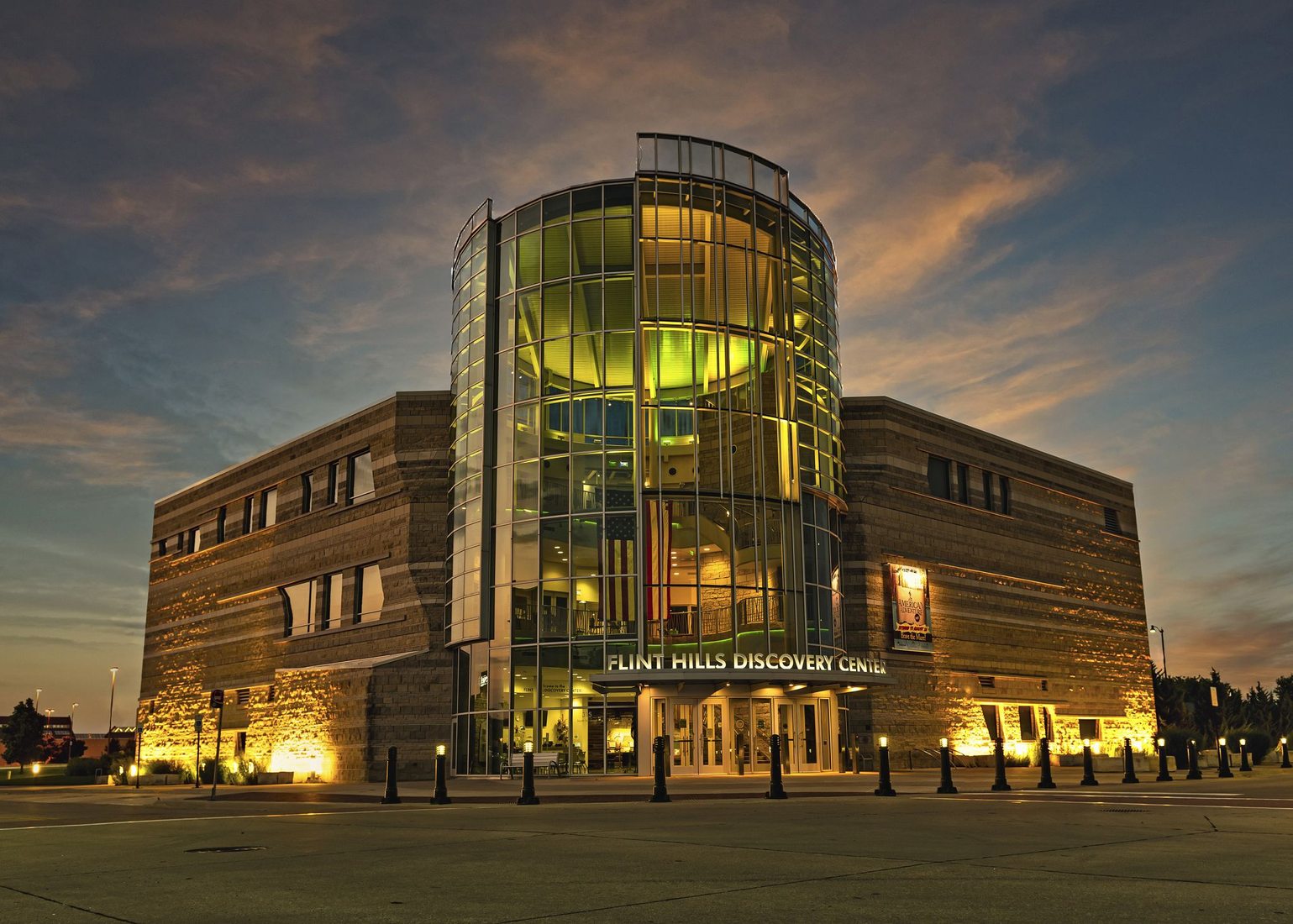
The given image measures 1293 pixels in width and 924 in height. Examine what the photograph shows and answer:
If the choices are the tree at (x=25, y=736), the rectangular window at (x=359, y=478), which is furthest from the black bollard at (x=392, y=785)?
the tree at (x=25, y=736)

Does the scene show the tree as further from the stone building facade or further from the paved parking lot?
the paved parking lot

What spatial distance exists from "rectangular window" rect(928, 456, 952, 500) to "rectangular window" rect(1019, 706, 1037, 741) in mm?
10004

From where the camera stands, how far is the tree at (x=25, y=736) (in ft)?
304

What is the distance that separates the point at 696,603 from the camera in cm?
3606

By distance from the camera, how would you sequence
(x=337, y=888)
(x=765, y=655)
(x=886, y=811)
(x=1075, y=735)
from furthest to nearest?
(x=1075, y=735) → (x=765, y=655) → (x=886, y=811) → (x=337, y=888)

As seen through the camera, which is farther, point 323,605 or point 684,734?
point 323,605

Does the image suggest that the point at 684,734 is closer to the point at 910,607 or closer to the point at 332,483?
the point at 910,607

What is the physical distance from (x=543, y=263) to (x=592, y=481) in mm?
8285

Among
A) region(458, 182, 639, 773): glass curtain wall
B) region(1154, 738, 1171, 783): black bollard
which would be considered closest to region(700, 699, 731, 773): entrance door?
region(458, 182, 639, 773): glass curtain wall

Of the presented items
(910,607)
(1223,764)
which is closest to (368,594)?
(910,607)

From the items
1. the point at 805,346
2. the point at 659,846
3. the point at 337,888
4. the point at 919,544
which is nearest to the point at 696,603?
the point at 805,346

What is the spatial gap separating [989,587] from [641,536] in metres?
19.9

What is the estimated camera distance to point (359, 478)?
45812 mm

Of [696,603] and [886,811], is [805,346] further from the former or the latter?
[886,811]
